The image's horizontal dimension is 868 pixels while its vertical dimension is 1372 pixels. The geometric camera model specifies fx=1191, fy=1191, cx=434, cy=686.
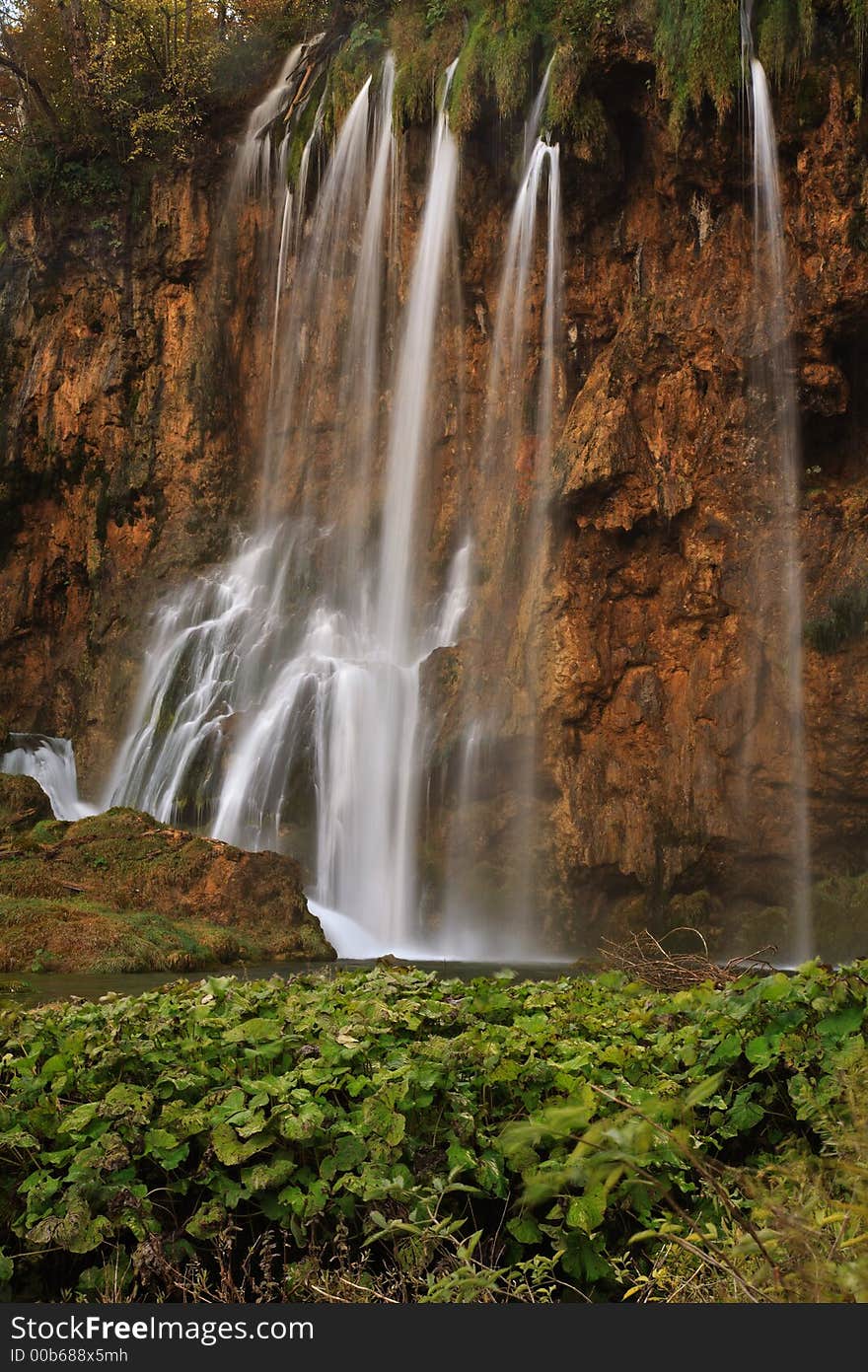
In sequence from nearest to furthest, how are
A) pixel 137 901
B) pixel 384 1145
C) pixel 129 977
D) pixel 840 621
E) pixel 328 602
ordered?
pixel 384 1145
pixel 129 977
pixel 137 901
pixel 840 621
pixel 328 602

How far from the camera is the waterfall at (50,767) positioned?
917 inches

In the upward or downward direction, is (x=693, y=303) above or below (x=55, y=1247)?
above

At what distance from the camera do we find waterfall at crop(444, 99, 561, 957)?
1923cm

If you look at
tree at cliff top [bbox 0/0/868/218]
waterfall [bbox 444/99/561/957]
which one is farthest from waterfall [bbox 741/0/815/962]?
waterfall [bbox 444/99/561/957]

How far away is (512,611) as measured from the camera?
2048 centimetres

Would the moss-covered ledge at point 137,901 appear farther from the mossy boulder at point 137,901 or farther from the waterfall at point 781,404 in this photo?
the waterfall at point 781,404

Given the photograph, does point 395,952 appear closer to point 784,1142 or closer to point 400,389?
point 400,389

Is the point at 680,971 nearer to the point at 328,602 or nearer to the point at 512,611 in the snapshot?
the point at 512,611

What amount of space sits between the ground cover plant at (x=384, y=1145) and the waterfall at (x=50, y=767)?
19.5 meters

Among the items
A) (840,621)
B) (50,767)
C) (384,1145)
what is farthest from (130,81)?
(384,1145)

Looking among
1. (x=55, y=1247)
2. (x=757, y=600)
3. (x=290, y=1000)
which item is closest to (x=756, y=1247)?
(x=55, y=1247)

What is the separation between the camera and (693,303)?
19906mm

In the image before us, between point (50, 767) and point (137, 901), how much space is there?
31.8ft

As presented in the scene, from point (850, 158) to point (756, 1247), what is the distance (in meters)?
19.7
